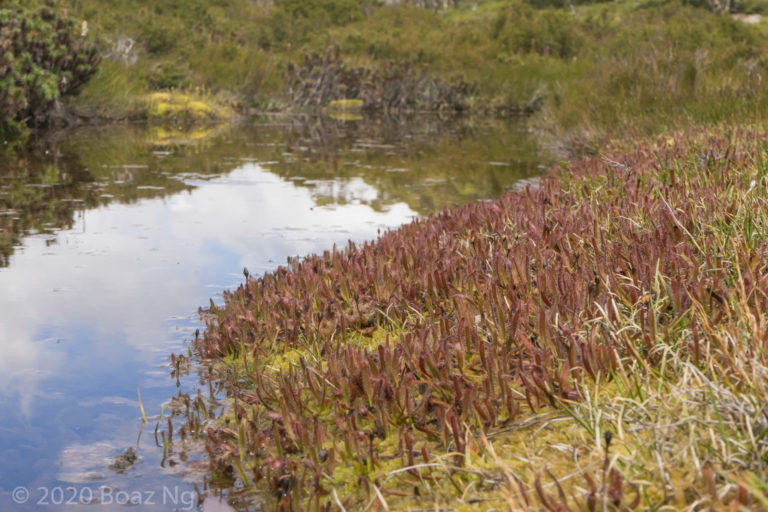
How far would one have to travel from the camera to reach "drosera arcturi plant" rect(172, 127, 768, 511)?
2762mm

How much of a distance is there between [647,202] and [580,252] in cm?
110

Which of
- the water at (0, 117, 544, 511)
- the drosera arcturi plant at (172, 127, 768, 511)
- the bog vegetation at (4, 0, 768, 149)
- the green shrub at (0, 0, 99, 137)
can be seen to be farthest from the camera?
the green shrub at (0, 0, 99, 137)

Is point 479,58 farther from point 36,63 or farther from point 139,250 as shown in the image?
point 139,250

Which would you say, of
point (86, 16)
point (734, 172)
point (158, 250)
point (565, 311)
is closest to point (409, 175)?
point (158, 250)

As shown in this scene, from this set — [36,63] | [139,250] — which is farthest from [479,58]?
[139,250]

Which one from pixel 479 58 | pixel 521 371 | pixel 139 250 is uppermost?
pixel 479 58

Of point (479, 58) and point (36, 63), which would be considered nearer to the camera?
point (36, 63)

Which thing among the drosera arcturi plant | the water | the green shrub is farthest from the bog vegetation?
the drosera arcturi plant

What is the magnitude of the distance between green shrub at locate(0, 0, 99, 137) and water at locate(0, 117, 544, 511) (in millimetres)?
1245

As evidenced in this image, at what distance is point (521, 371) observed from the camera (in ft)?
11.7

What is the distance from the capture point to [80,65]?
69.9 feet

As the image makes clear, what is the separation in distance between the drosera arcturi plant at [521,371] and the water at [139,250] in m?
0.45

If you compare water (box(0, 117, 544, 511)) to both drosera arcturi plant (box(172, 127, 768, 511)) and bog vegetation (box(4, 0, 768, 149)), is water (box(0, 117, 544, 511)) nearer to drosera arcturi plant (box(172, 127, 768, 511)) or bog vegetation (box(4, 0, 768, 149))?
drosera arcturi plant (box(172, 127, 768, 511))

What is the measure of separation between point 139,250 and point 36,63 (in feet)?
46.3
